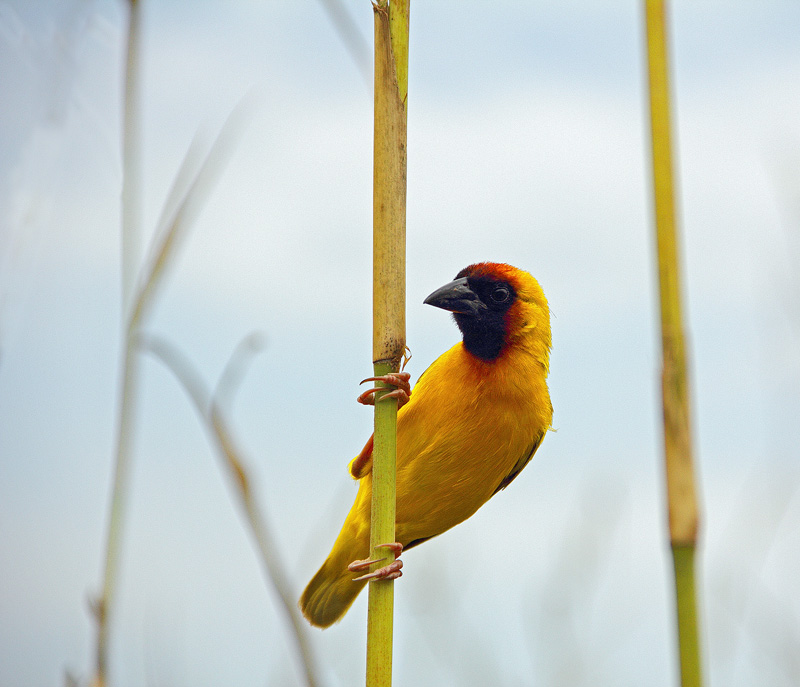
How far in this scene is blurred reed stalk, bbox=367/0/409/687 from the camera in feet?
3.65

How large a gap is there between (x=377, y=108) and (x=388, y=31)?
0.12m

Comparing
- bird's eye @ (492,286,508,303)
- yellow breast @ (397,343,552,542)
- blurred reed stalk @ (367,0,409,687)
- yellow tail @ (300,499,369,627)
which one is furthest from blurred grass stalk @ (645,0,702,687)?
yellow tail @ (300,499,369,627)

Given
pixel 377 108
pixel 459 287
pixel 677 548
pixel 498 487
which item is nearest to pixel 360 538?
pixel 498 487

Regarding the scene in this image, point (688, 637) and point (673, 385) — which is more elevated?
point (673, 385)

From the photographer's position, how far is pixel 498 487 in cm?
306

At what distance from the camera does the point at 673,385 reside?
0.61m

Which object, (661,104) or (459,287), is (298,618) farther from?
(459,287)

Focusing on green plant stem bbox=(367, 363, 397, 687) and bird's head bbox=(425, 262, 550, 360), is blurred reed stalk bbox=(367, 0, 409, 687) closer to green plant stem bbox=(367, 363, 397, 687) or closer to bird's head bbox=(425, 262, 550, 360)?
green plant stem bbox=(367, 363, 397, 687)

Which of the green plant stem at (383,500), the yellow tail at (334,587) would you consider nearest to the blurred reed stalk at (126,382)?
the green plant stem at (383,500)

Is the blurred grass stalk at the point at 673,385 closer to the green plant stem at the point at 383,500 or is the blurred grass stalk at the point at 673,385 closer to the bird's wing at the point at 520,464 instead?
the green plant stem at the point at 383,500

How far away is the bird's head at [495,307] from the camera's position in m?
2.74

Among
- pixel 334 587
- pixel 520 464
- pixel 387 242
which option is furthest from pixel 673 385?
pixel 334 587

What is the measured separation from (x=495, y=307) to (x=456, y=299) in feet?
0.78

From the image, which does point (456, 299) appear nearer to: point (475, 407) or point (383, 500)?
point (475, 407)
